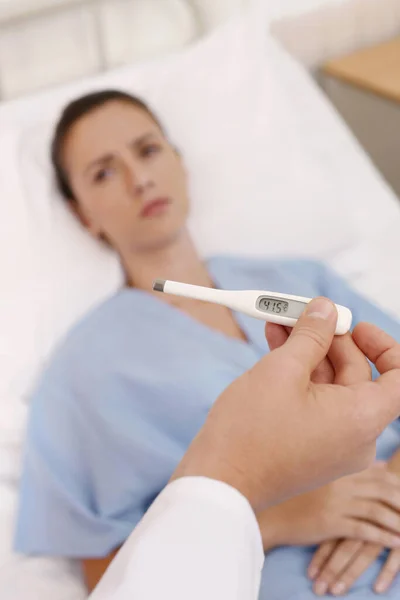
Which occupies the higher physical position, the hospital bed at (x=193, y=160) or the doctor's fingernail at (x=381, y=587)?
the hospital bed at (x=193, y=160)

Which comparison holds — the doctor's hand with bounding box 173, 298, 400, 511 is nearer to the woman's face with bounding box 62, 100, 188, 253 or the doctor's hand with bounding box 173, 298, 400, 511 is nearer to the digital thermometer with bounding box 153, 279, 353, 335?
the digital thermometer with bounding box 153, 279, 353, 335

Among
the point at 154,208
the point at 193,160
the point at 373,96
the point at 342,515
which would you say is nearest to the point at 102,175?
the point at 154,208

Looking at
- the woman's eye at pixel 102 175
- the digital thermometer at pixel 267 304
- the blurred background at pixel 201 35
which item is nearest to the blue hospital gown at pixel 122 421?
the woman's eye at pixel 102 175

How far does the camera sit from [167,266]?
114cm

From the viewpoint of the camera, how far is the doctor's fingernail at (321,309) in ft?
1.81

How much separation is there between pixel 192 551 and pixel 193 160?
3.18 feet

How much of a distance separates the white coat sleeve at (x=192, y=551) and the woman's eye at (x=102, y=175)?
2.50 feet

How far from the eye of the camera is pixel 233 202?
1.28 meters

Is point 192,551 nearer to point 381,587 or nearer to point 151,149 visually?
point 381,587

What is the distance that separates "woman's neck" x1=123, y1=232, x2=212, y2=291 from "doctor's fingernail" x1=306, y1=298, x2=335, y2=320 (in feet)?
1.90

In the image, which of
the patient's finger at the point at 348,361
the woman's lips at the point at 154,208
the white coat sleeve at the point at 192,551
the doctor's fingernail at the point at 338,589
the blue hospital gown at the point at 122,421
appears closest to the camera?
the white coat sleeve at the point at 192,551

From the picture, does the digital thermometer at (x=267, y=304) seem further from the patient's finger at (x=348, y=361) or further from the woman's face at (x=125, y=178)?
the woman's face at (x=125, y=178)

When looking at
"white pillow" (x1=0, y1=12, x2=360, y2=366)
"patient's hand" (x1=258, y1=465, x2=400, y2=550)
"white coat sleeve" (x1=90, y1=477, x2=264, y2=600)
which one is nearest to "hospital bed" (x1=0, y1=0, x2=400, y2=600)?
"white pillow" (x1=0, y1=12, x2=360, y2=366)

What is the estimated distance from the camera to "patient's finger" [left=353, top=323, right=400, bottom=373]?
1.93ft
